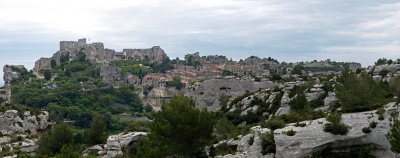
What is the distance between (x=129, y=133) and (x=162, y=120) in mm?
13194

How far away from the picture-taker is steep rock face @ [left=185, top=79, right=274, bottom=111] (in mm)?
84188

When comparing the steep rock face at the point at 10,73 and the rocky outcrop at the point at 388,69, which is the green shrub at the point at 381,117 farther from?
the steep rock face at the point at 10,73

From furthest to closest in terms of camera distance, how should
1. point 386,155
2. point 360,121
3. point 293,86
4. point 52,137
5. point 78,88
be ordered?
point 78,88
point 293,86
point 52,137
point 360,121
point 386,155

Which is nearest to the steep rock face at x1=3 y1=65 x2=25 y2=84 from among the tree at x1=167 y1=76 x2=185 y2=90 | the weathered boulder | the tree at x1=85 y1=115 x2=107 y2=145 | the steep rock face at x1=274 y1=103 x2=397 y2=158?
the tree at x1=167 y1=76 x2=185 y2=90

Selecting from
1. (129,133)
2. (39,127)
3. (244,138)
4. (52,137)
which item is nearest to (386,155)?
(244,138)

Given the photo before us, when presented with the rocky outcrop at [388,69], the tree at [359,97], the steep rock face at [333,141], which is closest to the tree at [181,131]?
the steep rock face at [333,141]

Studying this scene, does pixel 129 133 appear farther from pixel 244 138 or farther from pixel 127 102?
pixel 127 102

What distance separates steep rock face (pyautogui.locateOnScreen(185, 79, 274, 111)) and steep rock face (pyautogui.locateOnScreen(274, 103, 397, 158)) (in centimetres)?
5120

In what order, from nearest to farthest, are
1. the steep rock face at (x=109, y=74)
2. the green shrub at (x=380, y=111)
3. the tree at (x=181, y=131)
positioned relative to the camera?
the green shrub at (x=380, y=111) → the tree at (x=181, y=131) → the steep rock face at (x=109, y=74)

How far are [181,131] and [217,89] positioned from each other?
49378 mm

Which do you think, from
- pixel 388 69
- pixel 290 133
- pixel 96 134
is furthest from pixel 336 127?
pixel 96 134

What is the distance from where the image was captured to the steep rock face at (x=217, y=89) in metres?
84.2

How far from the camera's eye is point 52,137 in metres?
52.6

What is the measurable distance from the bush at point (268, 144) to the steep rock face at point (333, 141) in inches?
28.1
